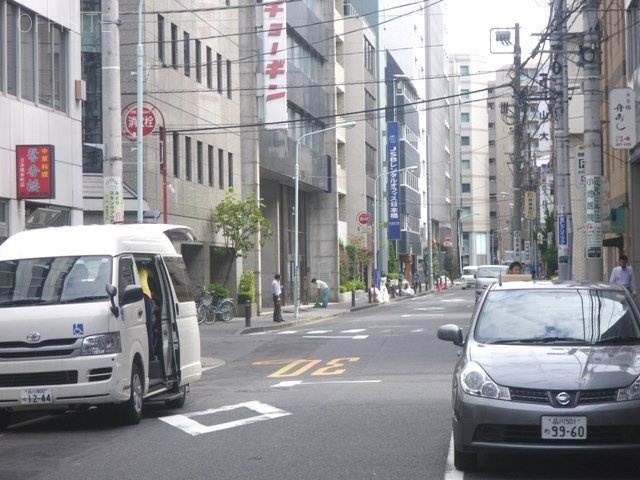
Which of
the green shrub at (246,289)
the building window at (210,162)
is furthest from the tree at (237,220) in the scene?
the green shrub at (246,289)

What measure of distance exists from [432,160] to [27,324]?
380ft

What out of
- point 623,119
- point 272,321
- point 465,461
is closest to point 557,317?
point 465,461

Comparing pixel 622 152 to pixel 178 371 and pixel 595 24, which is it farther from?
pixel 178 371

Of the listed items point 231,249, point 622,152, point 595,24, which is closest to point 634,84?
point 622,152

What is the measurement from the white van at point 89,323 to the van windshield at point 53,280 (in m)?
0.01

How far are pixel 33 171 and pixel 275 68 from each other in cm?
2390

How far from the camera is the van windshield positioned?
538 inches

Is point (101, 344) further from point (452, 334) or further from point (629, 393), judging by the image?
point (629, 393)

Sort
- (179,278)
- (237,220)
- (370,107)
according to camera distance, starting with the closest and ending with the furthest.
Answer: (179,278)
(237,220)
(370,107)

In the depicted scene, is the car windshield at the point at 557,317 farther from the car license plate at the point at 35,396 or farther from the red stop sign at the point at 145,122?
the red stop sign at the point at 145,122

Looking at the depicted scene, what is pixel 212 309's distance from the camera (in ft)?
142

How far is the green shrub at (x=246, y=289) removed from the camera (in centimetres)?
4894

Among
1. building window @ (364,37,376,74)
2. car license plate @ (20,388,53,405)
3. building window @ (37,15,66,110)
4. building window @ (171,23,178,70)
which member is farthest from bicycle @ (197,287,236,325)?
building window @ (364,37,376,74)

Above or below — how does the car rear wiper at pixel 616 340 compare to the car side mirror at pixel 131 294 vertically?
below
